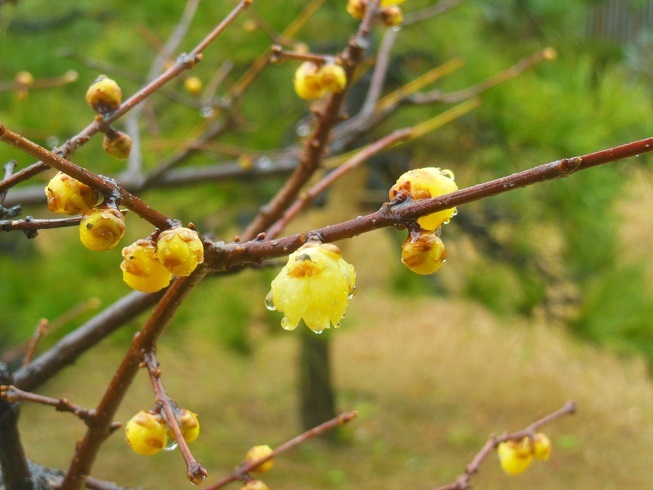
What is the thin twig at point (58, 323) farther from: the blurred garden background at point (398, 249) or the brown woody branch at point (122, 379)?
the blurred garden background at point (398, 249)

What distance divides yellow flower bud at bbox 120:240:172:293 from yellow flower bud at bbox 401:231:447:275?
6 cm

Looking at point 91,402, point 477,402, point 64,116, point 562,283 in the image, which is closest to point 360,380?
point 477,402

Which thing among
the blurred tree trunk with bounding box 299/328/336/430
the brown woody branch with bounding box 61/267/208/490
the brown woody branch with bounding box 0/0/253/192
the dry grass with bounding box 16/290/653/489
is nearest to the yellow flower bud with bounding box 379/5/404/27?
the brown woody branch with bounding box 0/0/253/192

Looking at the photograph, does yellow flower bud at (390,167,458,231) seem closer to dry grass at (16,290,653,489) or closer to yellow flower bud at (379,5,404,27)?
yellow flower bud at (379,5,404,27)

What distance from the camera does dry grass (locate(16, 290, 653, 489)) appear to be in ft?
4.46

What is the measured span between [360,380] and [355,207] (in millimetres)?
963

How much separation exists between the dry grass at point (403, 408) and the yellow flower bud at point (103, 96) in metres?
0.88

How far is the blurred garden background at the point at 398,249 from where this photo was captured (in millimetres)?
1009

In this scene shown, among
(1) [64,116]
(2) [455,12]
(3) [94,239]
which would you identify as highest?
(2) [455,12]

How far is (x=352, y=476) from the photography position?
56.2 inches

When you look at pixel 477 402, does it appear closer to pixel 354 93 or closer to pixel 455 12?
pixel 354 93

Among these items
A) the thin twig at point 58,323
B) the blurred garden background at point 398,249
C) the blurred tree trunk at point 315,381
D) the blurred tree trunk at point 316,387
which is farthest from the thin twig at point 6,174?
the blurred tree trunk at point 316,387

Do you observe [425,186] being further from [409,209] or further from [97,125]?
[97,125]

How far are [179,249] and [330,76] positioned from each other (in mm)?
169
